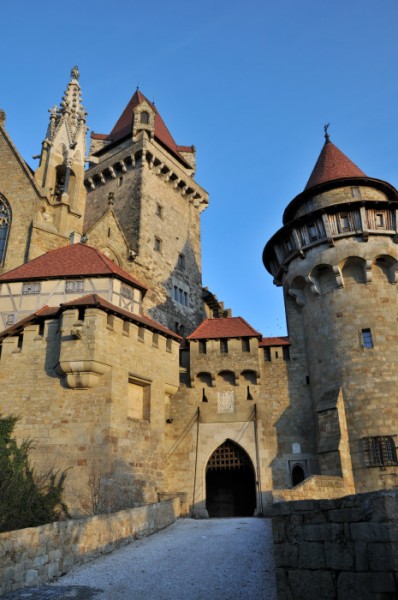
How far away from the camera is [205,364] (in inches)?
818

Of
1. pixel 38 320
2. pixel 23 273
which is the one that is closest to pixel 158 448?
pixel 38 320

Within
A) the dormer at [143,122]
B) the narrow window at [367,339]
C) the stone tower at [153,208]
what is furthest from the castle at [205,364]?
the dormer at [143,122]

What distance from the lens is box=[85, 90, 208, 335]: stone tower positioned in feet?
→ 92.4

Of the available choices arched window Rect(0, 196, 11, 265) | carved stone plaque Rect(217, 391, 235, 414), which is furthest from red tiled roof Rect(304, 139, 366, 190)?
arched window Rect(0, 196, 11, 265)

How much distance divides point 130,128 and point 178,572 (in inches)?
1162

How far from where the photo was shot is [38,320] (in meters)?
17.5

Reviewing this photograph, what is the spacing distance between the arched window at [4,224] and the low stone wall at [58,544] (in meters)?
15.5

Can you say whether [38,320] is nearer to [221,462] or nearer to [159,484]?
[159,484]

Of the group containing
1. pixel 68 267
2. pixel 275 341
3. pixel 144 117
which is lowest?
pixel 275 341

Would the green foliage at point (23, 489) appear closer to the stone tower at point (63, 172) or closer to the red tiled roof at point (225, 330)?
the red tiled roof at point (225, 330)

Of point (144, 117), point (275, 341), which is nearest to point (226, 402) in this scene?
point (275, 341)

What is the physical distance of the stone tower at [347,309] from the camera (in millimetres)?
17125

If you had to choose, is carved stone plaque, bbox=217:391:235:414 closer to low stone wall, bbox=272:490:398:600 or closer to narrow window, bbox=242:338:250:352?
narrow window, bbox=242:338:250:352

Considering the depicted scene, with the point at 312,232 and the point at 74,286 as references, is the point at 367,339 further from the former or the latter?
the point at 74,286
